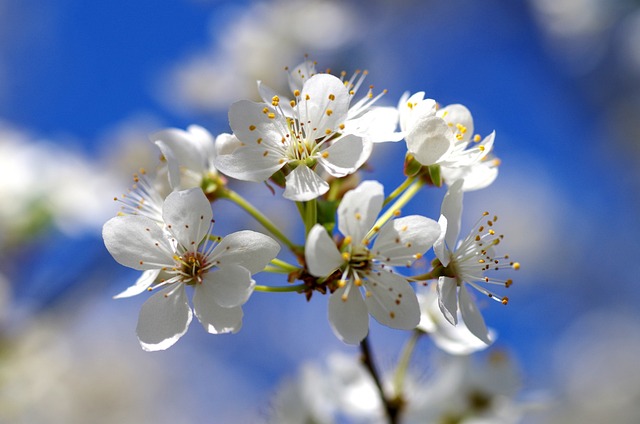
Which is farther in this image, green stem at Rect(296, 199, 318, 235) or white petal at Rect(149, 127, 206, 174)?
white petal at Rect(149, 127, 206, 174)

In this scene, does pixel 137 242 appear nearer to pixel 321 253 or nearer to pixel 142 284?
pixel 142 284

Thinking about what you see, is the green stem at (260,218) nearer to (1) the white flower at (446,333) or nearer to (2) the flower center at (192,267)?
(2) the flower center at (192,267)

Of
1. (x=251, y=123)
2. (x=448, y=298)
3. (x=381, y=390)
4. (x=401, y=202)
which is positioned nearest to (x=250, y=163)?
(x=251, y=123)

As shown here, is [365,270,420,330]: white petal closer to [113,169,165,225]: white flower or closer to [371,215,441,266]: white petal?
[371,215,441,266]: white petal

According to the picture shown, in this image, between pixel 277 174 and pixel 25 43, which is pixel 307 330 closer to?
pixel 25 43

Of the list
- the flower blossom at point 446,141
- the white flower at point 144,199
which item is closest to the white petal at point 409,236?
the flower blossom at point 446,141

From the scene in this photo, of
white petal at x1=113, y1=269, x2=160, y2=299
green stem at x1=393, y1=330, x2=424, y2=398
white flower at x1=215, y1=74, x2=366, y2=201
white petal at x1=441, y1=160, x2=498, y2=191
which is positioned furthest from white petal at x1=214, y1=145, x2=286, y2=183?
green stem at x1=393, y1=330, x2=424, y2=398

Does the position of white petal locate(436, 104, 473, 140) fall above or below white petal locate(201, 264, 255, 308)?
above
